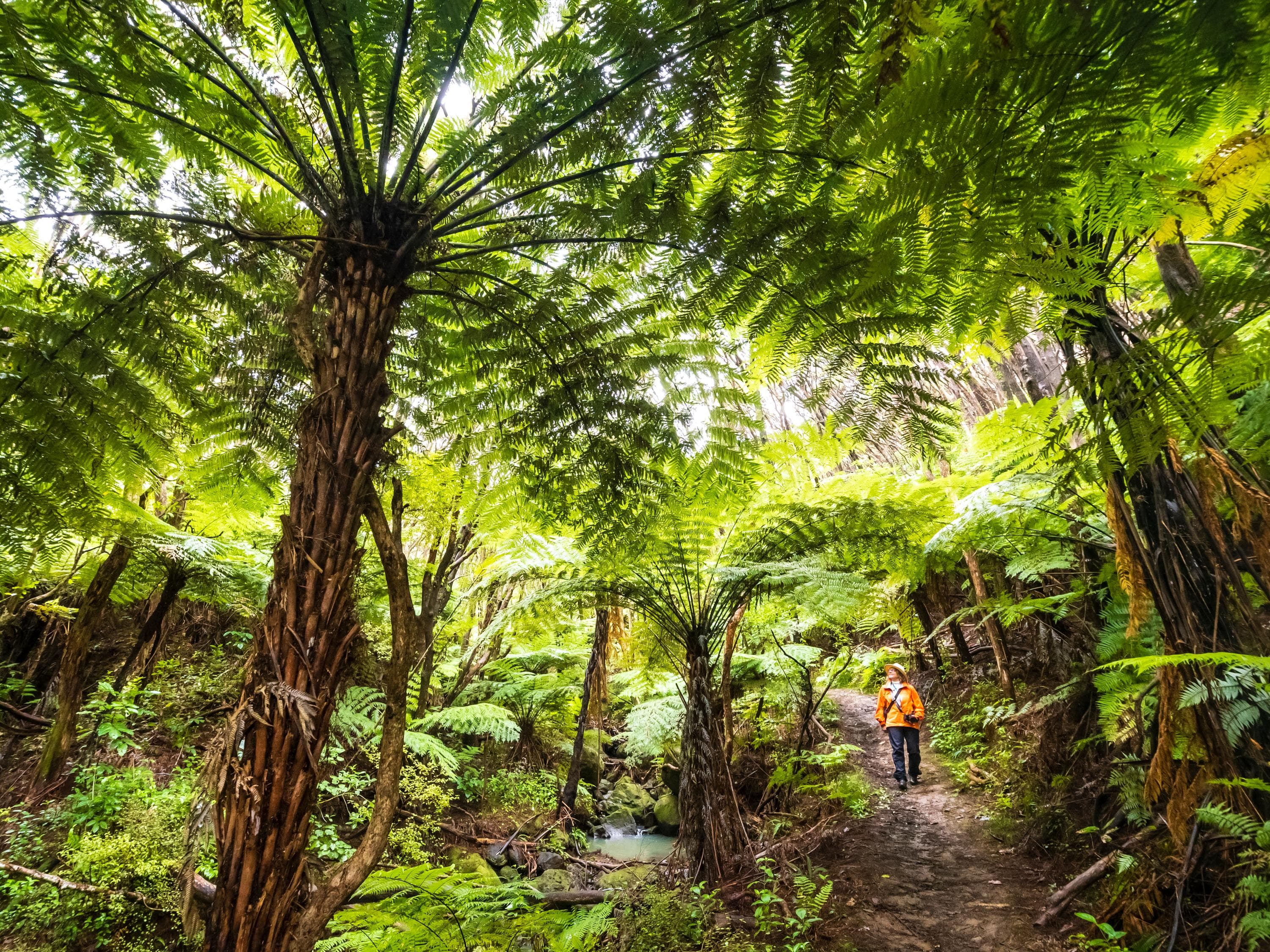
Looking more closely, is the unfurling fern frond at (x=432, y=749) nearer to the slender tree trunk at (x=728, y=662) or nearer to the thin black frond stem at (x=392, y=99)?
the slender tree trunk at (x=728, y=662)

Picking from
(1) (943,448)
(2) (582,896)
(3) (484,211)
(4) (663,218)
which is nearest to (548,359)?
(3) (484,211)

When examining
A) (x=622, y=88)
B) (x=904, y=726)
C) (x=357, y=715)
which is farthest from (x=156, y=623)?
(x=904, y=726)

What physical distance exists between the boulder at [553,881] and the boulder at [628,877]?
0.97 ft

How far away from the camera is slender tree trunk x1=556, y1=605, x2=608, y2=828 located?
185 inches

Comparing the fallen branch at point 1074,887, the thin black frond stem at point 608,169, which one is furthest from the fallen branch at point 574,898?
the thin black frond stem at point 608,169

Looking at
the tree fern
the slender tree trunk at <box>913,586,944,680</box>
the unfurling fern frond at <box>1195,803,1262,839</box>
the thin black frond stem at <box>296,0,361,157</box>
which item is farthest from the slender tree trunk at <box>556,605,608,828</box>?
the slender tree trunk at <box>913,586,944,680</box>

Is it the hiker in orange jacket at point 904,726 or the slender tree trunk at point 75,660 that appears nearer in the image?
the slender tree trunk at point 75,660

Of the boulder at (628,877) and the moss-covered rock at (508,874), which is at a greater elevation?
the boulder at (628,877)

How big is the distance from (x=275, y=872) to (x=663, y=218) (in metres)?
1.83

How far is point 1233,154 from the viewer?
1.29 m

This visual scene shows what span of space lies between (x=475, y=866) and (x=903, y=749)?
4.13 m

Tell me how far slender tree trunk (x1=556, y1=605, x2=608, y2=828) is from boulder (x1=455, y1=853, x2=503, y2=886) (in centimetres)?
82

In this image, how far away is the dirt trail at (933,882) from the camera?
2.70m

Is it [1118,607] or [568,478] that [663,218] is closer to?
[568,478]
